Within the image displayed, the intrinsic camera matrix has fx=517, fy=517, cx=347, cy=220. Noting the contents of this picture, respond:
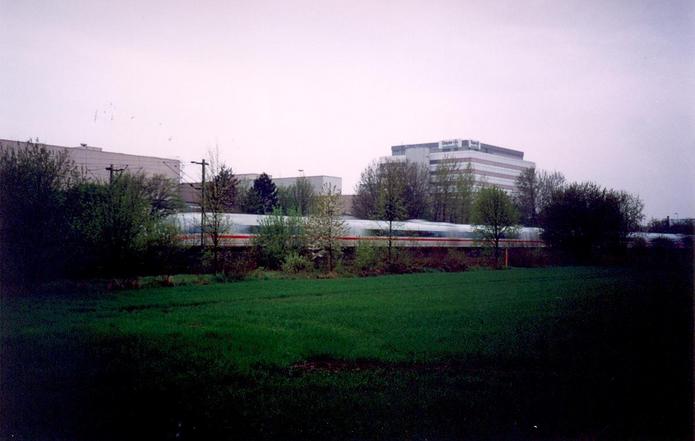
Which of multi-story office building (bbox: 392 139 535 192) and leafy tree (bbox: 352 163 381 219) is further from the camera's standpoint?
multi-story office building (bbox: 392 139 535 192)

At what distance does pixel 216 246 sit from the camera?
91.8 feet

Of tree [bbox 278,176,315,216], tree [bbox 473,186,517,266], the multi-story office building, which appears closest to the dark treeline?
tree [bbox 473,186,517,266]

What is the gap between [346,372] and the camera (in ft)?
27.6

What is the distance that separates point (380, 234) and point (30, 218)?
2443 cm

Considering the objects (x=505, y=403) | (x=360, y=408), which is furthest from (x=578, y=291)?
(x=360, y=408)

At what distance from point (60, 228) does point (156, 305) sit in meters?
6.05

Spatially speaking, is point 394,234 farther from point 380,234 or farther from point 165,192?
point 165,192

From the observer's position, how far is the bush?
30411mm

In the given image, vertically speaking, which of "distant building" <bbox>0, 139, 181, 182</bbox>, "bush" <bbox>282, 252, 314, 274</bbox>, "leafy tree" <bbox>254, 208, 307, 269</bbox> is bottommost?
"bush" <bbox>282, 252, 314, 274</bbox>

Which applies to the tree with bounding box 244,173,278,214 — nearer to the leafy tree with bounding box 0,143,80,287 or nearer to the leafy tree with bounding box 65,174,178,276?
the leafy tree with bounding box 65,174,178,276

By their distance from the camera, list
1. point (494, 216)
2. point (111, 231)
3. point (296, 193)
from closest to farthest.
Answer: point (111, 231)
point (494, 216)
point (296, 193)

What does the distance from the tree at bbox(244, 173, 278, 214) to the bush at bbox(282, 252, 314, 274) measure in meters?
27.7

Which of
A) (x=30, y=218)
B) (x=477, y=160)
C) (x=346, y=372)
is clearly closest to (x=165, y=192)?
(x=30, y=218)

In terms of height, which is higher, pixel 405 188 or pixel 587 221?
pixel 405 188
